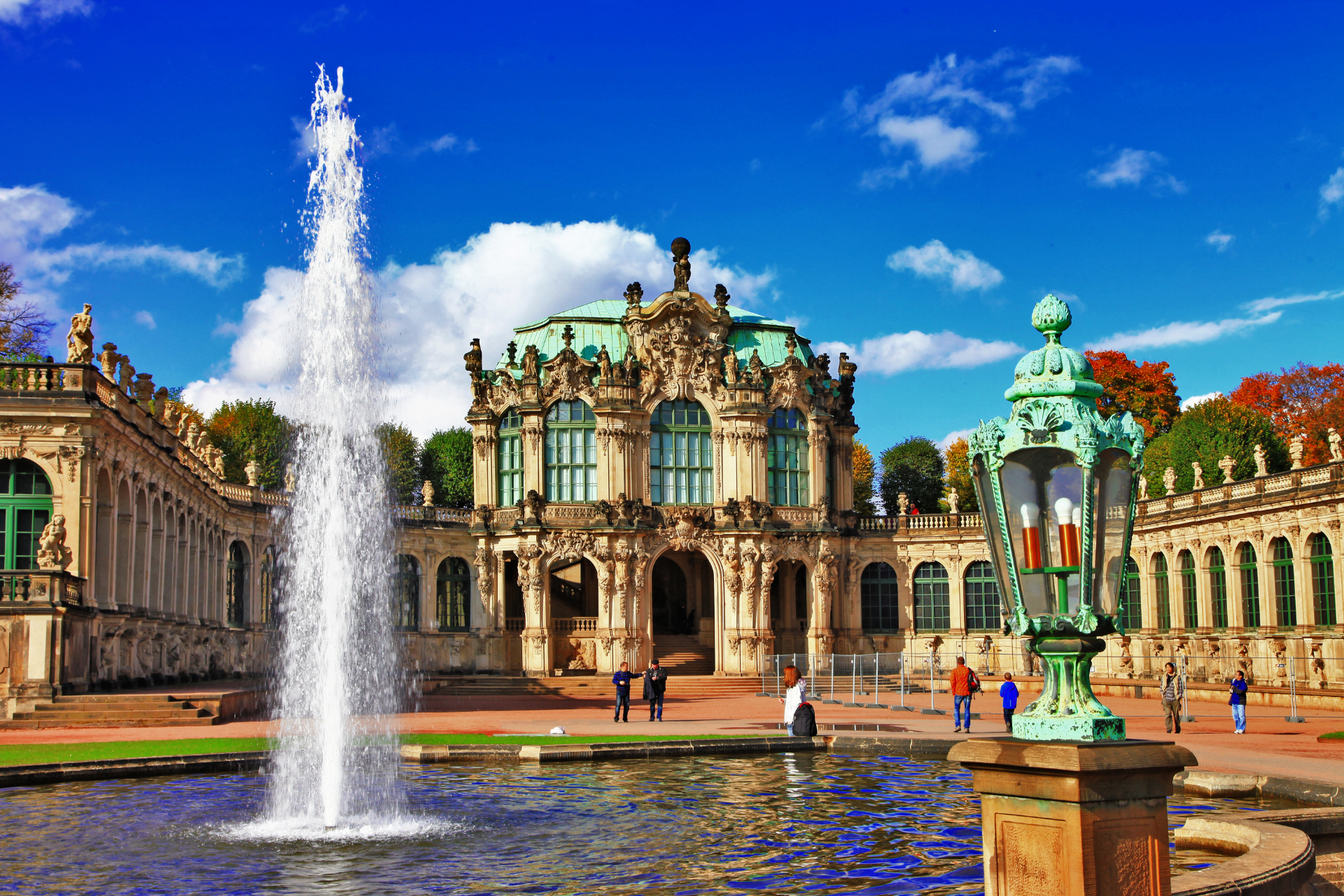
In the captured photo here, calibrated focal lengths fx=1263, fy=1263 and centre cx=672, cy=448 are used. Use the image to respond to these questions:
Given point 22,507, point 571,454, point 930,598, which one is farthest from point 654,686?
point 930,598

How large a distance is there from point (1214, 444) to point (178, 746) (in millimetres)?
47193

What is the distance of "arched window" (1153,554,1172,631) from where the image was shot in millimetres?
51406

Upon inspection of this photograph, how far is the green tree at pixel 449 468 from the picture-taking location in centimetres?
7788

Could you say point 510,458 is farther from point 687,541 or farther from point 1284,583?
point 1284,583

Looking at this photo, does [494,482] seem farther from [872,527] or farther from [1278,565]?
[1278,565]

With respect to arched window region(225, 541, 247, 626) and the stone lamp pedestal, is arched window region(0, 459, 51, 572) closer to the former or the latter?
Answer: arched window region(225, 541, 247, 626)

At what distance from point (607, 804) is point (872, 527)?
43.6 m

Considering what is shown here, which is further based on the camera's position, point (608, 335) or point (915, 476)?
point (915, 476)

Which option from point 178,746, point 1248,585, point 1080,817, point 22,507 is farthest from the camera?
point 1248,585

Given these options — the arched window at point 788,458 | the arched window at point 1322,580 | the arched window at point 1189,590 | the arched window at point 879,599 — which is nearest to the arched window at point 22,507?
the arched window at point 788,458

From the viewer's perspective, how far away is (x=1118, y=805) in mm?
7590

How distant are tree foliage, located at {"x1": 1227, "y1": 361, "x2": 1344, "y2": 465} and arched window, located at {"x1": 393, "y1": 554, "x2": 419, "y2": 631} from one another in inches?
1656

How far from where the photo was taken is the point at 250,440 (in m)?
74.9

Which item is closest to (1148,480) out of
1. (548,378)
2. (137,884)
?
(548,378)
